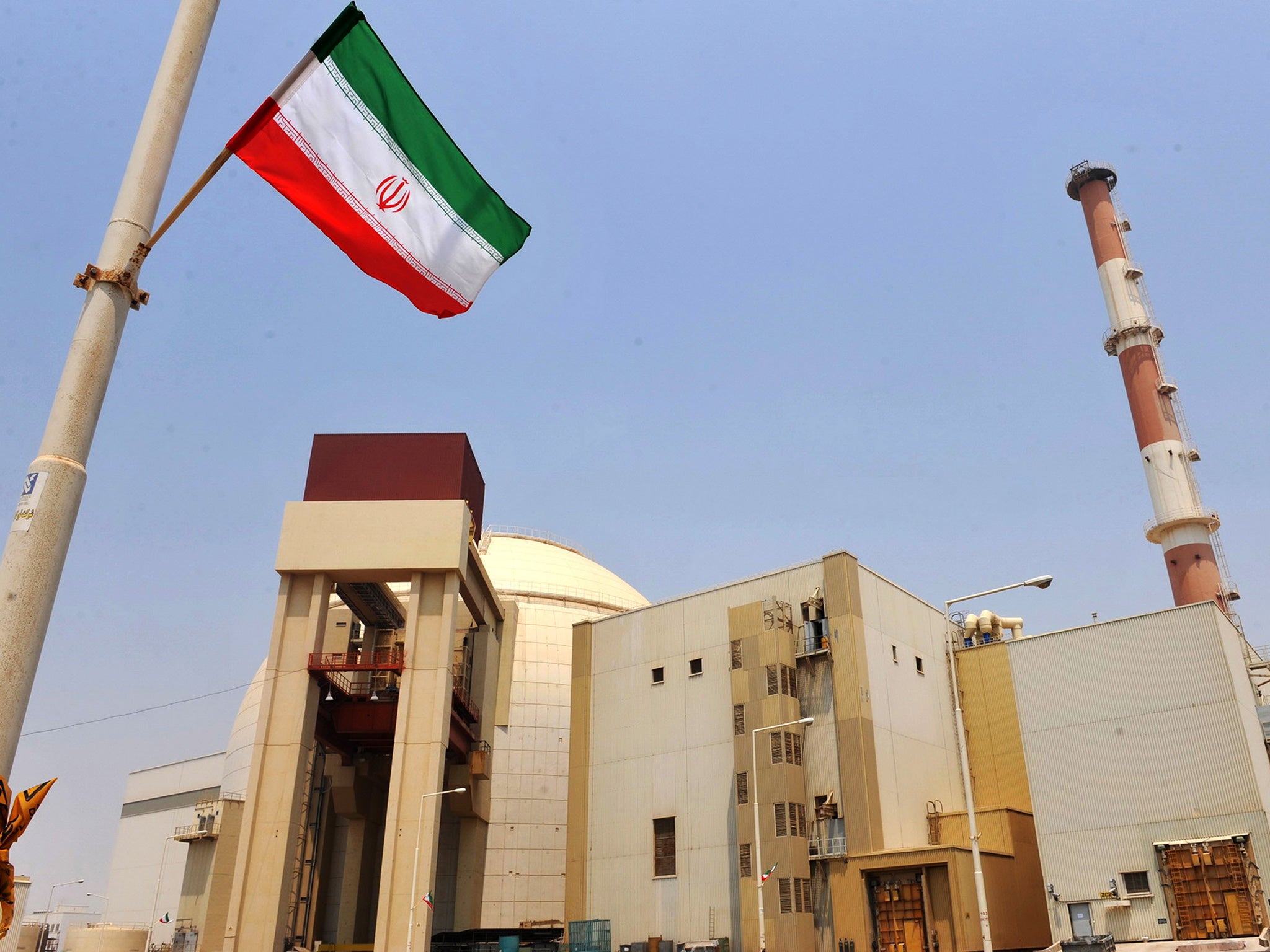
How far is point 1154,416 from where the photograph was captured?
78.2 metres

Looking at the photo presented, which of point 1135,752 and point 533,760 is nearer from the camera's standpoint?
point 1135,752

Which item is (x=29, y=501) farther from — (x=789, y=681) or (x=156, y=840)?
(x=156, y=840)

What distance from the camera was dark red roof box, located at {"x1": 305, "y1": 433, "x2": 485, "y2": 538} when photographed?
56469 mm

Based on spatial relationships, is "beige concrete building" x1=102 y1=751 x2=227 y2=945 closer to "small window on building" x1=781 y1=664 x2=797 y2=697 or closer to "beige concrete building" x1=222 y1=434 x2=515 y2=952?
"beige concrete building" x1=222 y1=434 x2=515 y2=952

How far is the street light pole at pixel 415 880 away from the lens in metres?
47.6

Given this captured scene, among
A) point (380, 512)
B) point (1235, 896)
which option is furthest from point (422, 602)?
point (1235, 896)

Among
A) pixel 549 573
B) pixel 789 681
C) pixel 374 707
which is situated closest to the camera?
pixel 789 681

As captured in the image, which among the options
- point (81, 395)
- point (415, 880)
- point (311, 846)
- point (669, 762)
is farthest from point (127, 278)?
point (311, 846)

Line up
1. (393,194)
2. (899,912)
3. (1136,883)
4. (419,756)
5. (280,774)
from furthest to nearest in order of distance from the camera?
1. (419,756)
2. (280,774)
3. (899,912)
4. (1136,883)
5. (393,194)

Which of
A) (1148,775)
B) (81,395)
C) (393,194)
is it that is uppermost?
(393,194)

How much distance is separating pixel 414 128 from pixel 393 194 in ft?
2.99

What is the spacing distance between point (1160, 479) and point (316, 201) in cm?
7684

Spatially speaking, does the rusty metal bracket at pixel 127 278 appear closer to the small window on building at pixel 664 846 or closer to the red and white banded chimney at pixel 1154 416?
the small window on building at pixel 664 846

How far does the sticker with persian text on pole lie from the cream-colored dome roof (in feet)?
212
